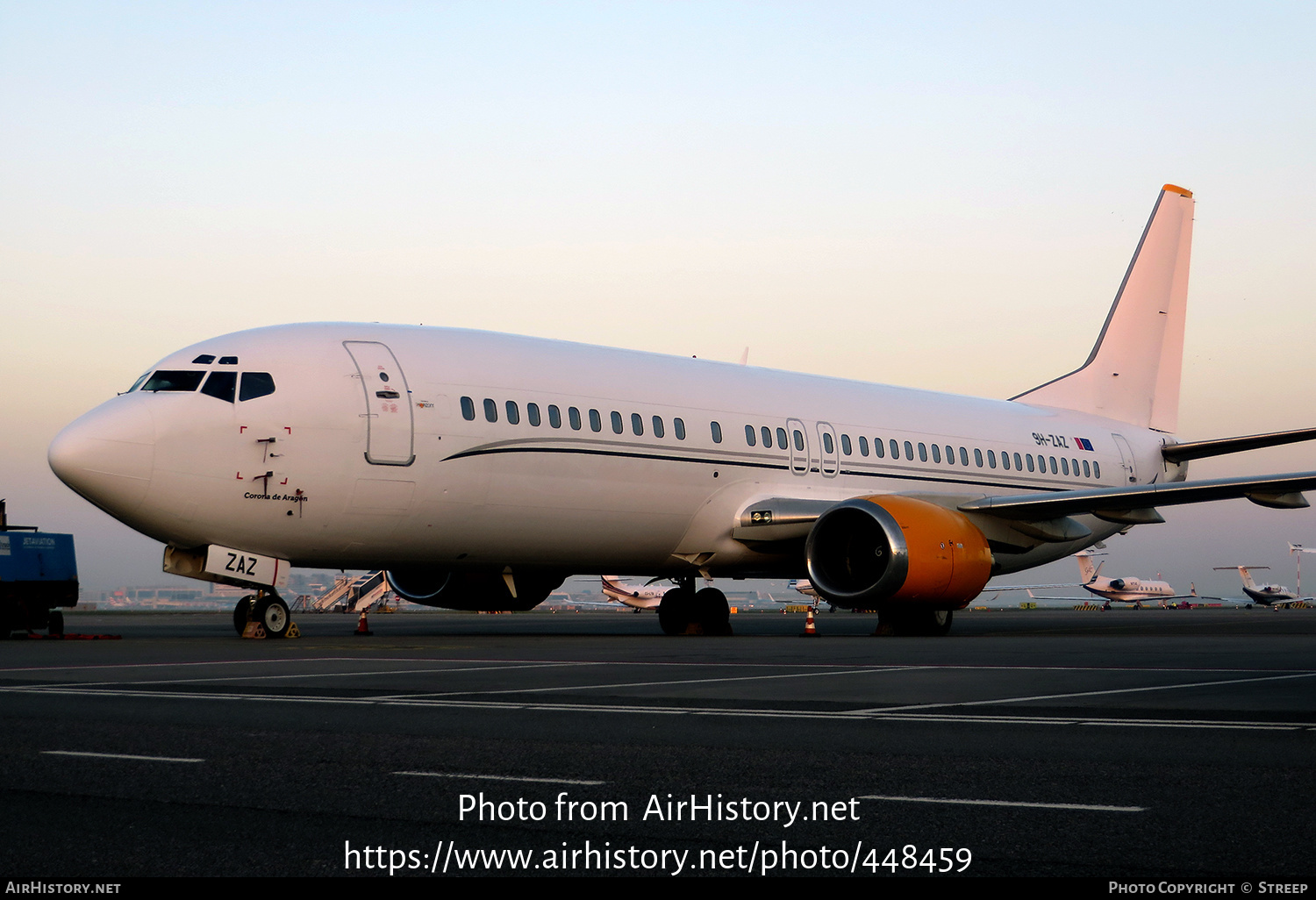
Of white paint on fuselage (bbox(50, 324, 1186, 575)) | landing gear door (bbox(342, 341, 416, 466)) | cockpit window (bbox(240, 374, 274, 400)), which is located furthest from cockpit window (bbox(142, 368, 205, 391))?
landing gear door (bbox(342, 341, 416, 466))

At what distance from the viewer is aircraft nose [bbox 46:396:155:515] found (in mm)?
16234

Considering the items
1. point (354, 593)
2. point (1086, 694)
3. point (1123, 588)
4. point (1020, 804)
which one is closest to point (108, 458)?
point (1086, 694)

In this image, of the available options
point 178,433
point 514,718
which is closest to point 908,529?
point 178,433

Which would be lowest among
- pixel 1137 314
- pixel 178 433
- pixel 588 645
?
pixel 588 645

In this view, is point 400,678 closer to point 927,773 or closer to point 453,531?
point 927,773

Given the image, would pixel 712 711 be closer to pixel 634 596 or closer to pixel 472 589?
pixel 472 589

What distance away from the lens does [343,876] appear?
3850mm

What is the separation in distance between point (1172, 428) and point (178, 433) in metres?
25.7

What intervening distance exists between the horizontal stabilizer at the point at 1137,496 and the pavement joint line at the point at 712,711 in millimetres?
14485

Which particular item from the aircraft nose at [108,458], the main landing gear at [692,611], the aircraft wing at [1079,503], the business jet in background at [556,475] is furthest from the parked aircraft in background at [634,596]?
the aircraft nose at [108,458]

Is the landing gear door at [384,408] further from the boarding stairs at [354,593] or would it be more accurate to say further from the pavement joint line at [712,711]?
the boarding stairs at [354,593]

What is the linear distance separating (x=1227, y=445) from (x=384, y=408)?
61.7 ft

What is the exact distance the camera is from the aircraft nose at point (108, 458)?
1623 cm

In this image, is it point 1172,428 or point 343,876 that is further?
point 1172,428
